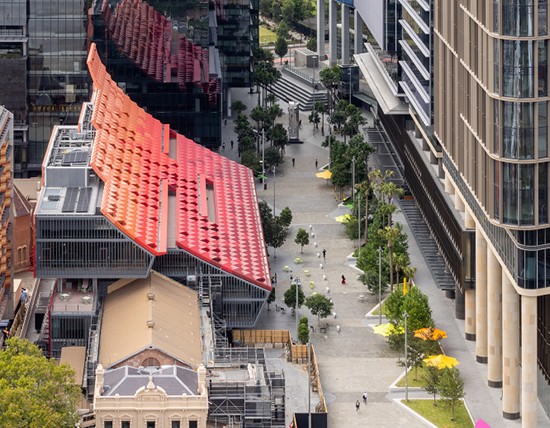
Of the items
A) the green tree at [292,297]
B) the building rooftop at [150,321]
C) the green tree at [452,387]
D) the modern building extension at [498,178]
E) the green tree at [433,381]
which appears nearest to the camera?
the modern building extension at [498,178]

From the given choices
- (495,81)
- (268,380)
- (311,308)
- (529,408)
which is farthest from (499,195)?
(311,308)

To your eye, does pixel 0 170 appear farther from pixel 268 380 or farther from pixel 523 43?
pixel 523 43

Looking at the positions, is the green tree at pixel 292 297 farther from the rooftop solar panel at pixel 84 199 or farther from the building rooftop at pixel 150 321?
the rooftop solar panel at pixel 84 199

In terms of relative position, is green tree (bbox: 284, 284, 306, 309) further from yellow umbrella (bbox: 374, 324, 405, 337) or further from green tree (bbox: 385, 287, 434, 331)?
green tree (bbox: 385, 287, 434, 331)

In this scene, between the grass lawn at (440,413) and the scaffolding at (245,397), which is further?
the grass lawn at (440,413)

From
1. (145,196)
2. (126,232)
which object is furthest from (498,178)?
(145,196)

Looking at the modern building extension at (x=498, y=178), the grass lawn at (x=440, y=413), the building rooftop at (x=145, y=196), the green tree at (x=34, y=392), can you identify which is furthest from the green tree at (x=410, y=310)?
the green tree at (x=34, y=392)
